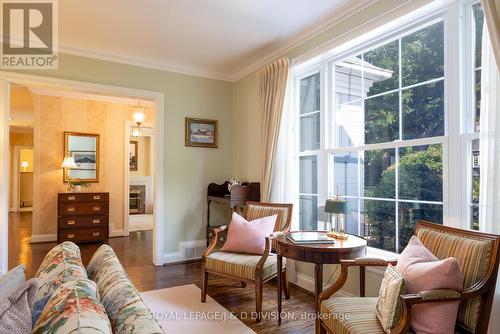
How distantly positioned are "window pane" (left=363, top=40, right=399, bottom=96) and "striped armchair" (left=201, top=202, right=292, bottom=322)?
1.40m

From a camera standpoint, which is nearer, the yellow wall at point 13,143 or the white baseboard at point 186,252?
the white baseboard at point 186,252

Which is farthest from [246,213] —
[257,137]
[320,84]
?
[320,84]

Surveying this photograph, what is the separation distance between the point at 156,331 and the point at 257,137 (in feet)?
11.3

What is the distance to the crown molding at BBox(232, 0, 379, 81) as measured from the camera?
266cm

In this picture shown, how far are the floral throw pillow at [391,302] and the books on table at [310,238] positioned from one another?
71 centimetres

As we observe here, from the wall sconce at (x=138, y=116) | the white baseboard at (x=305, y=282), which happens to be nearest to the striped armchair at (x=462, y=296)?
the white baseboard at (x=305, y=282)

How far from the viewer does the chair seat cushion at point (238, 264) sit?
2.56 meters

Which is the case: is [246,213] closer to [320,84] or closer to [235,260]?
[235,260]

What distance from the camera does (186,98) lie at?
4.35 metres

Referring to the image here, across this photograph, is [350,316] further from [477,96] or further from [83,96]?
[83,96]

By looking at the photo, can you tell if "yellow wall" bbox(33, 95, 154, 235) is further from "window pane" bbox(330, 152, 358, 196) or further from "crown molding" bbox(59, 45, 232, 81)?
"window pane" bbox(330, 152, 358, 196)

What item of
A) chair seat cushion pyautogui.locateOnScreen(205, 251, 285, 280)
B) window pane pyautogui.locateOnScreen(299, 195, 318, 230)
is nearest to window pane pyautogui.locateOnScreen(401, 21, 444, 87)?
window pane pyautogui.locateOnScreen(299, 195, 318, 230)

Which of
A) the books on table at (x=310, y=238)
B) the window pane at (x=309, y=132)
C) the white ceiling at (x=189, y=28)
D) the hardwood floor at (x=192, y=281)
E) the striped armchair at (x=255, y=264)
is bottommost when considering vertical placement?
the hardwood floor at (x=192, y=281)

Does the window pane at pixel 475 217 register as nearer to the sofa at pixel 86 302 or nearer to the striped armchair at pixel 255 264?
the striped armchair at pixel 255 264
